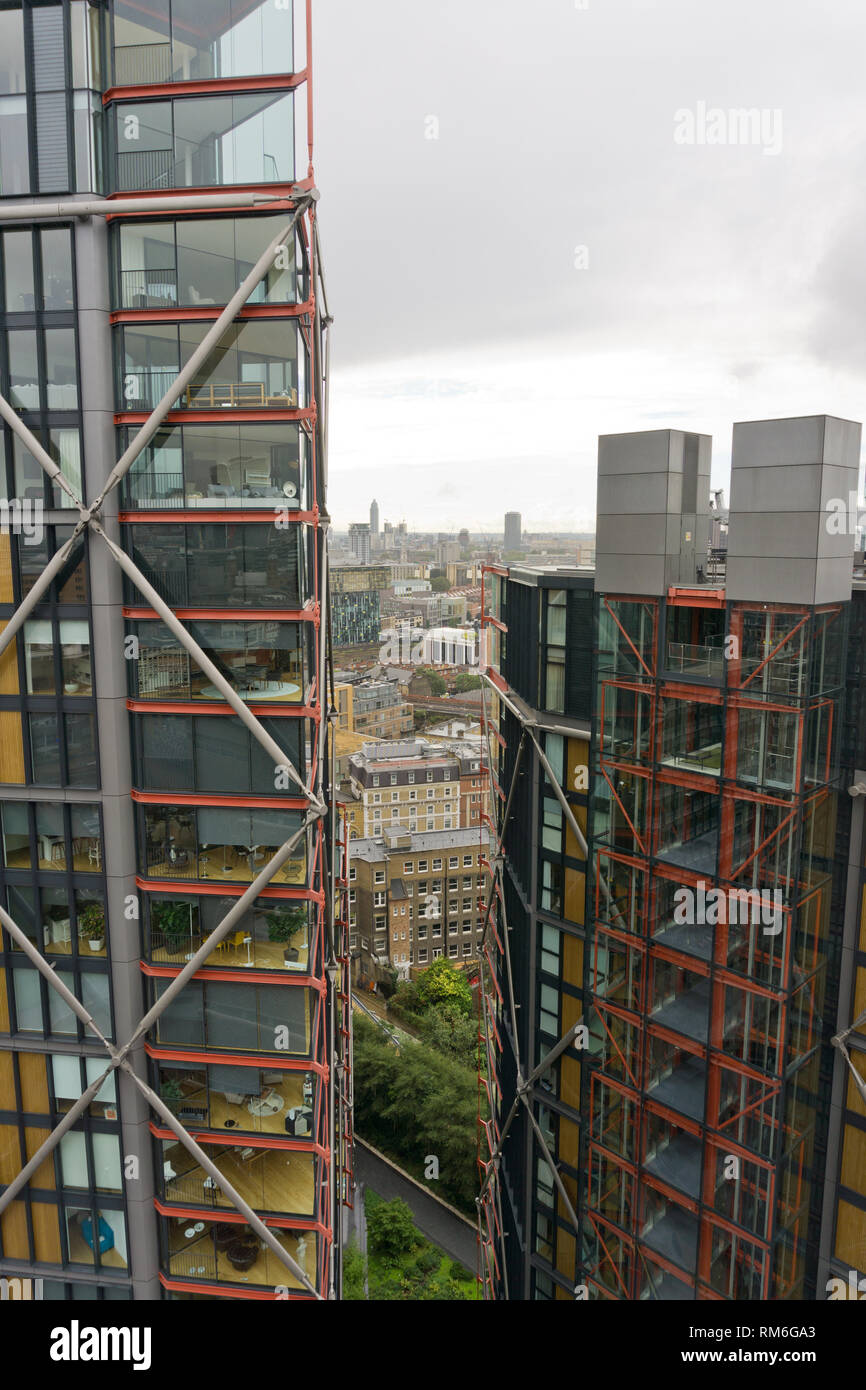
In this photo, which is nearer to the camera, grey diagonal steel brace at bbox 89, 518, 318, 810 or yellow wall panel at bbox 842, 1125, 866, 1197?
yellow wall panel at bbox 842, 1125, 866, 1197

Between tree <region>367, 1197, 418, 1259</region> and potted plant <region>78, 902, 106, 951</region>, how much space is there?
26679 millimetres

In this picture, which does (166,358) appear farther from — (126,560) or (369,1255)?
(369,1255)

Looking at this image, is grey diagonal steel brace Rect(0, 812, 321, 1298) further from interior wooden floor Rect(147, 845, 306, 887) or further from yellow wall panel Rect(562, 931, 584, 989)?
yellow wall panel Rect(562, 931, 584, 989)

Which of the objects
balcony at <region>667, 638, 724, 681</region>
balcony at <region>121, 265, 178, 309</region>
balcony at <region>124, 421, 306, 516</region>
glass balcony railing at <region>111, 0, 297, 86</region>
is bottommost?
balcony at <region>667, 638, 724, 681</region>

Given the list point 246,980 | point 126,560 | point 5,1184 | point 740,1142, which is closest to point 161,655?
point 126,560

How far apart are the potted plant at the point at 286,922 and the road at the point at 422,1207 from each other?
1149 inches

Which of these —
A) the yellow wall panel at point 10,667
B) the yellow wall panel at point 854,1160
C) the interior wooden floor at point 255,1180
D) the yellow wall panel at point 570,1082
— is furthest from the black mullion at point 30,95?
the yellow wall panel at point 854,1160

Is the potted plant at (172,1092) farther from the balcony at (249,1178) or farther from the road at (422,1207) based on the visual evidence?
the road at (422,1207)

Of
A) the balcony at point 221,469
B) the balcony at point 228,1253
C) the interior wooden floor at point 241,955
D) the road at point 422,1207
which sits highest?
Result: the balcony at point 221,469

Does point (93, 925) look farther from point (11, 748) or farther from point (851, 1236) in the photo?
point (851, 1236)

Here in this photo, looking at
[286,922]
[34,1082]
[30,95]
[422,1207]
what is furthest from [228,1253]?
[422,1207]

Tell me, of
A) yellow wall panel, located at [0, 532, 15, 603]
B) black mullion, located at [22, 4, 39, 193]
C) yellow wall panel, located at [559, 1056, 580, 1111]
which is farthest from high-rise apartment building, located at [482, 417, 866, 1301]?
black mullion, located at [22, 4, 39, 193]

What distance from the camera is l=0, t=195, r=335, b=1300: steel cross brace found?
1561 cm

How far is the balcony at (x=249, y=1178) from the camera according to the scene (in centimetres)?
1823
